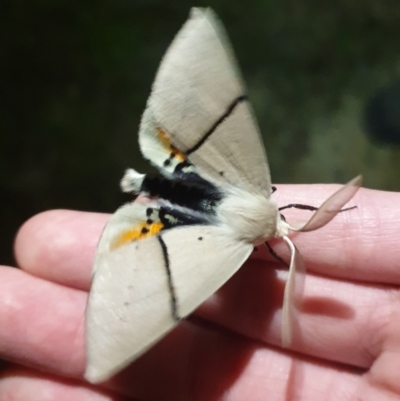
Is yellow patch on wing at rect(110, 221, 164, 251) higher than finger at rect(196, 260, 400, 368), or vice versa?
yellow patch on wing at rect(110, 221, 164, 251)

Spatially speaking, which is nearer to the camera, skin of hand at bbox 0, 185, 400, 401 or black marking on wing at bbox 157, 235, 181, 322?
black marking on wing at bbox 157, 235, 181, 322

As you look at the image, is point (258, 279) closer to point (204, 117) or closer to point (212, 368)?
A: point (212, 368)

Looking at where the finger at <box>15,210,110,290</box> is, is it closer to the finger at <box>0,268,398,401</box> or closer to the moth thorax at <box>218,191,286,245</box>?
the finger at <box>0,268,398,401</box>

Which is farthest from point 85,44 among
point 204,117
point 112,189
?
point 204,117

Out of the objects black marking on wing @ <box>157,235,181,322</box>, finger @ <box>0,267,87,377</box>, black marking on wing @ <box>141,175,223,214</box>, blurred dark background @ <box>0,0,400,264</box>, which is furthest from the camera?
blurred dark background @ <box>0,0,400,264</box>

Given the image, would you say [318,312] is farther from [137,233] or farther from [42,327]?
[42,327]

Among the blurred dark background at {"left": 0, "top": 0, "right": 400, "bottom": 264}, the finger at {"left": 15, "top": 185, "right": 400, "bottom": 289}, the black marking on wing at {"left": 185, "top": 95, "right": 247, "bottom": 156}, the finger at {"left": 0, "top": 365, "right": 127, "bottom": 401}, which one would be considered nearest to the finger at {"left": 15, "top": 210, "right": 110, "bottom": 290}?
the finger at {"left": 15, "top": 185, "right": 400, "bottom": 289}

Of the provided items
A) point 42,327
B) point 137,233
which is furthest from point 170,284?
point 42,327
